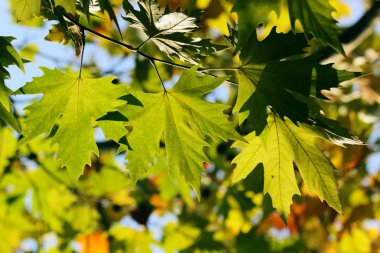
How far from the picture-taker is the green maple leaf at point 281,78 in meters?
1.37

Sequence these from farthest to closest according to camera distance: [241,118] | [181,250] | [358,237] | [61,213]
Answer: [358,237] → [61,213] → [181,250] → [241,118]

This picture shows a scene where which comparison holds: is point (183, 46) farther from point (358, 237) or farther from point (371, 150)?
point (358, 237)

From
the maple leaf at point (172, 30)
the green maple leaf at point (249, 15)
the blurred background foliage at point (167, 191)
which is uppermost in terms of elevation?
the green maple leaf at point (249, 15)

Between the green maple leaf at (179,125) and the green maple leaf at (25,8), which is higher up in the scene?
the green maple leaf at (25,8)

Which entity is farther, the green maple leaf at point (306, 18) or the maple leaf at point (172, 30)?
the maple leaf at point (172, 30)

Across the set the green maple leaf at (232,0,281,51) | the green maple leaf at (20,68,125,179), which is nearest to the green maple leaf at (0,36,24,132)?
the green maple leaf at (20,68,125,179)

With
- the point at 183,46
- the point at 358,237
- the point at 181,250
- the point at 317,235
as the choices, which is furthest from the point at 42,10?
the point at 358,237

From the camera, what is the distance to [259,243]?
3559mm

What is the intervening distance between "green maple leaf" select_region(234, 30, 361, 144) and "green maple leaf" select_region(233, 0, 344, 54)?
4.4 inches

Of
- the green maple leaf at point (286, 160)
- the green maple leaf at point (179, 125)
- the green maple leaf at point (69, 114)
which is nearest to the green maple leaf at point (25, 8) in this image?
the green maple leaf at point (69, 114)

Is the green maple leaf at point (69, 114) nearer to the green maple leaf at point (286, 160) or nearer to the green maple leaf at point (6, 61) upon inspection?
the green maple leaf at point (6, 61)

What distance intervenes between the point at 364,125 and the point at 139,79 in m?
1.54

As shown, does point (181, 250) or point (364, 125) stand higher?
point (364, 125)

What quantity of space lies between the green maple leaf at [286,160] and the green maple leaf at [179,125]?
0.15 metres
